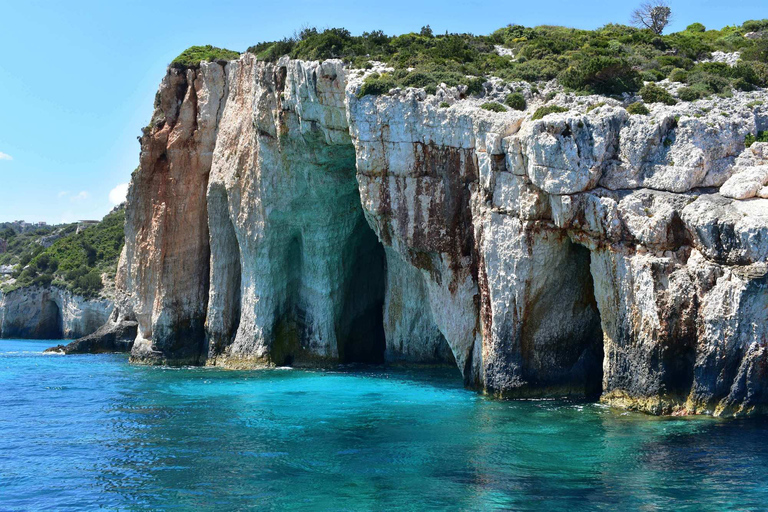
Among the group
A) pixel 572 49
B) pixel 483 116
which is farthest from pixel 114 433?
pixel 572 49

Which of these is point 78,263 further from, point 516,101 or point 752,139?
point 752,139

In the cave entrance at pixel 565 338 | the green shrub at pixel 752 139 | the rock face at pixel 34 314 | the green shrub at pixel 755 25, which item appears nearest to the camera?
the green shrub at pixel 752 139

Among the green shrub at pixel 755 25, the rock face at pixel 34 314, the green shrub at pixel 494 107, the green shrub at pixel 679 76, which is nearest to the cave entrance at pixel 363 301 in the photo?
the green shrub at pixel 494 107

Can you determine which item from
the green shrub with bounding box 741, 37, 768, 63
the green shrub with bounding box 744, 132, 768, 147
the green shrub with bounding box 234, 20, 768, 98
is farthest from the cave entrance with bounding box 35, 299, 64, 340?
the green shrub with bounding box 744, 132, 768, 147

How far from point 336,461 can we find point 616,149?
45.0 feet

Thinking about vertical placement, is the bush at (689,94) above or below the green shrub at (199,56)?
below

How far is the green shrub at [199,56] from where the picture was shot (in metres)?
44.6

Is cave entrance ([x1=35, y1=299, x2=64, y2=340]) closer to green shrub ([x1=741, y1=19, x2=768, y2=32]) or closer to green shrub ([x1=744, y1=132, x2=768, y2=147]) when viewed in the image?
green shrub ([x1=741, y1=19, x2=768, y2=32])

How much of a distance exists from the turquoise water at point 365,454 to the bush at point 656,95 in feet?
36.0

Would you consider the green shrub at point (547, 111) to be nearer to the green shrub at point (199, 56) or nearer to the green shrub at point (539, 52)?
the green shrub at point (539, 52)

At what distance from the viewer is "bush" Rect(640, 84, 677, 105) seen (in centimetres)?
2642

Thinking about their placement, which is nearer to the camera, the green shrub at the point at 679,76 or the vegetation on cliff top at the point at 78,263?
the green shrub at the point at 679,76

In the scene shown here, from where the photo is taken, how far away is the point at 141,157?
45.2m

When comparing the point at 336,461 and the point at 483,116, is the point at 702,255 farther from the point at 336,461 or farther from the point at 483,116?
the point at 336,461
